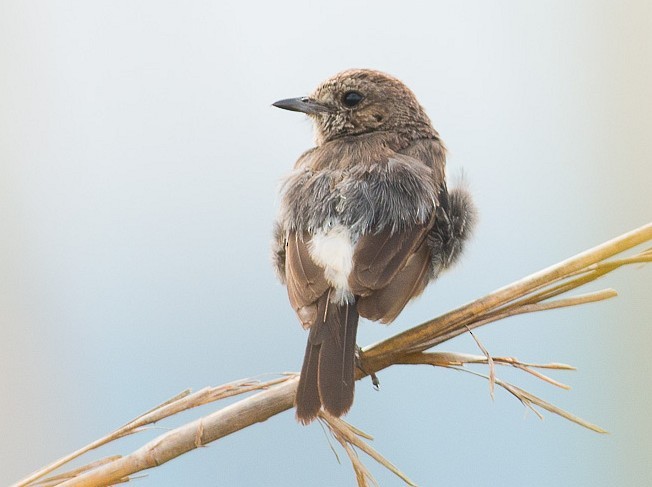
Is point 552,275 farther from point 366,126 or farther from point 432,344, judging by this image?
point 366,126

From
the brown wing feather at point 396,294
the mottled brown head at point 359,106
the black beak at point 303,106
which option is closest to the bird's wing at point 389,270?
the brown wing feather at point 396,294

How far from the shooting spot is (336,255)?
212cm

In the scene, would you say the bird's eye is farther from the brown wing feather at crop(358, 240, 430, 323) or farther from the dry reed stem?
the dry reed stem

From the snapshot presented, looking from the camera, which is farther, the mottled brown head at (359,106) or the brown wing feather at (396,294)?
the mottled brown head at (359,106)

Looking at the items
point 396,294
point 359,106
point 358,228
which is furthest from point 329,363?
point 359,106

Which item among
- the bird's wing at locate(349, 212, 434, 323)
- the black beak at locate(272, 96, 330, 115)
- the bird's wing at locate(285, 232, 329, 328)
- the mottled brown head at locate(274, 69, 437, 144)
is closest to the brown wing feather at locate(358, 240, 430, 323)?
the bird's wing at locate(349, 212, 434, 323)

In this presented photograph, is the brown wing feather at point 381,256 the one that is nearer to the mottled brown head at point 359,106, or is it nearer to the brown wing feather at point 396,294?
the brown wing feather at point 396,294

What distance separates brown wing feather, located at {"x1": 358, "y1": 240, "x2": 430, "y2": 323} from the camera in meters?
1.99

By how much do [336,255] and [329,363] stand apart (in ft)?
1.34

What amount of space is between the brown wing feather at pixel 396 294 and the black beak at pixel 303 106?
0.92 meters

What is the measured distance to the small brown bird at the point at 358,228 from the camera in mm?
1892

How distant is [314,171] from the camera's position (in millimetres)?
2498

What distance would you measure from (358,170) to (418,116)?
0.62 m

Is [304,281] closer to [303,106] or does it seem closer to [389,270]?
[389,270]
